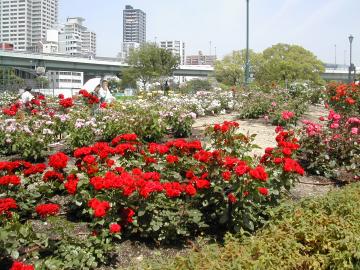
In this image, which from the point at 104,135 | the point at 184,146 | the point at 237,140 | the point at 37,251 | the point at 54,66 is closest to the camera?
the point at 37,251

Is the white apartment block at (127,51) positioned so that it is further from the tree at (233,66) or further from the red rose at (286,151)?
the red rose at (286,151)

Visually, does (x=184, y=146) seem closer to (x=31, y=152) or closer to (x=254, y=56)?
(x=31, y=152)

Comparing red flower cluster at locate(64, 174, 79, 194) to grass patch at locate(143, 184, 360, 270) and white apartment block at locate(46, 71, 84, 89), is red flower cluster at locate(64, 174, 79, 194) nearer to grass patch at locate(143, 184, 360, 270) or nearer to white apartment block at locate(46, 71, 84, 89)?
grass patch at locate(143, 184, 360, 270)

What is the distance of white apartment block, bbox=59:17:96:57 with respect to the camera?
15575 cm

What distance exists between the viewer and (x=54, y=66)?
64062 millimetres

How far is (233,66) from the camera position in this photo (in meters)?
65.9

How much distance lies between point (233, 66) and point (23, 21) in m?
116

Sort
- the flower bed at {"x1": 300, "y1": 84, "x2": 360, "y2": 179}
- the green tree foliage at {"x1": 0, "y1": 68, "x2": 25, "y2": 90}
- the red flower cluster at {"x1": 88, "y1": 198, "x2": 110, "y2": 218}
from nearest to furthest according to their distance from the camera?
the red flower cluster at {"x1": 88, "y1": 198, "x2": 110, "y2": 218} < the flower bed at {"x1": 300, "y1": 84, "x2": 360, "y2": 179} < the green tree foliage at {"x1": 0, "y1": 68, "x2": 25, "y2": 90}

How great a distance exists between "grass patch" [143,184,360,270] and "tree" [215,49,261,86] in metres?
60.2

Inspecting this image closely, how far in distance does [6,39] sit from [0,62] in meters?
105

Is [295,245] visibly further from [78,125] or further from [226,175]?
[78,125]

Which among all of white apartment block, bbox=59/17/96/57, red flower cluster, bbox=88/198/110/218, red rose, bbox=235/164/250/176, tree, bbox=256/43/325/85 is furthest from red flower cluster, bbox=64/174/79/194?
white apartment block, bbox=59/17/96/57

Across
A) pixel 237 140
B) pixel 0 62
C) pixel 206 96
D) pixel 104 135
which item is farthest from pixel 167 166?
pixel 0 62

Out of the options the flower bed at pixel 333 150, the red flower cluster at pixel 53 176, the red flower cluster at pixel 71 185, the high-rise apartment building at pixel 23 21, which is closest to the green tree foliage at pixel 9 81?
the flower bed at pixel 333 150
